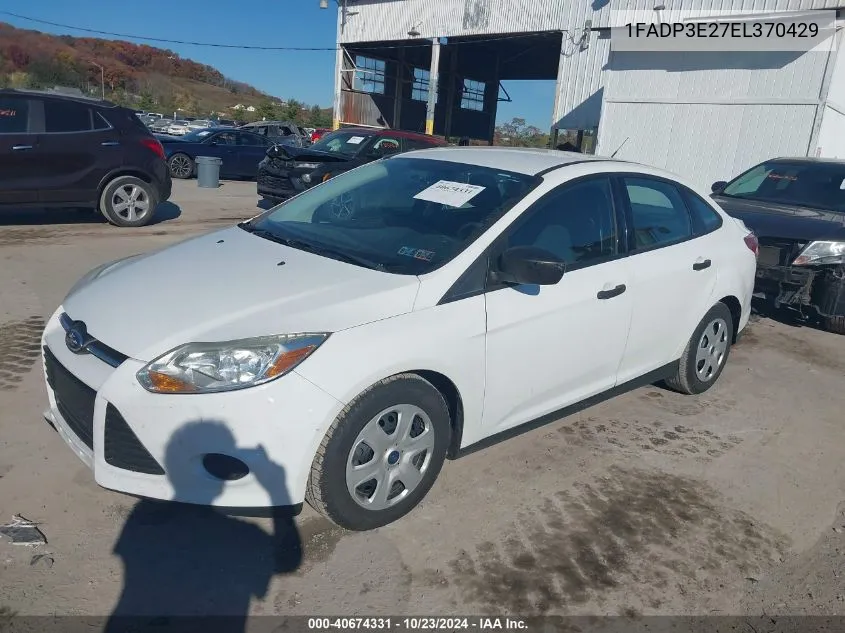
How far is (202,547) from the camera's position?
9.36 feet

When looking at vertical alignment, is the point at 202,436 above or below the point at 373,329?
below

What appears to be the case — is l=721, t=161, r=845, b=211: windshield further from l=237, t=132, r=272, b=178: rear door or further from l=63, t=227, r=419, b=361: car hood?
l=237, t=132, r=272, b=178: rear door

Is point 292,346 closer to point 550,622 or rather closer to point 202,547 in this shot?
point 202,547

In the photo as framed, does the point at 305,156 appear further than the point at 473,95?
No

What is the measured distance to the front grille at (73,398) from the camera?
9.11 ft

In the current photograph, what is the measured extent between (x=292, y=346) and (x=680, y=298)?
2640 millimetres

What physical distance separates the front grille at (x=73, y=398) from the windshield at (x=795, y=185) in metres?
7.11

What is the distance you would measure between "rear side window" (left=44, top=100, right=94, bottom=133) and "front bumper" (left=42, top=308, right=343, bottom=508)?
23.8ft

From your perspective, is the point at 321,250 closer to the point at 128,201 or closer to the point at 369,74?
the point at 128,201

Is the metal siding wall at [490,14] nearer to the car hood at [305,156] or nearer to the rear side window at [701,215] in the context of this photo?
the car hood at [305,156]

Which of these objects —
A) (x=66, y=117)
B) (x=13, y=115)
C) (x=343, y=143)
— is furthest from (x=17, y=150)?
(x=343, y=143)

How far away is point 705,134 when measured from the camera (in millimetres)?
14820

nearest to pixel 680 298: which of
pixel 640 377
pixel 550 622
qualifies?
pixel 640 377

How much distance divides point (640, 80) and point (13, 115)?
42.3 feet
